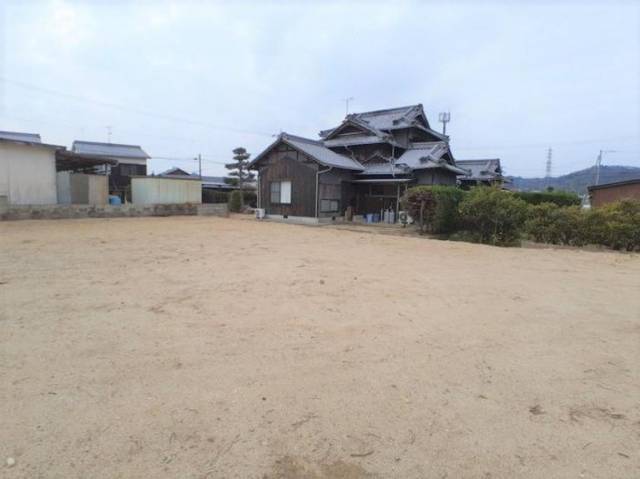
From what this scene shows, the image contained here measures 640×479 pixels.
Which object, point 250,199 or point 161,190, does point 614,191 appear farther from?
point 161,190

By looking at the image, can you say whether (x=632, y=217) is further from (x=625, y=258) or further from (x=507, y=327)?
(x=507, y=327)

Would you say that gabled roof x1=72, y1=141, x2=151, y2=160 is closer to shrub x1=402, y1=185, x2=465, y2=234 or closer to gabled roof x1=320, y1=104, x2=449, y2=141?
gabled roof x1=320, y1=104, x2=449, y2=141

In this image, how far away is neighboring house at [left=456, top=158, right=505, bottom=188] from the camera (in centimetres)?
2646

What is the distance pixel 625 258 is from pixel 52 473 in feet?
38.6

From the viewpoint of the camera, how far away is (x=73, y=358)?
2.94m

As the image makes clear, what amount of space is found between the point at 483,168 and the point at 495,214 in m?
17.8

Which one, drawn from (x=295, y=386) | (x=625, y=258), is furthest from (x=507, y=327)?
(x=625, y=258)

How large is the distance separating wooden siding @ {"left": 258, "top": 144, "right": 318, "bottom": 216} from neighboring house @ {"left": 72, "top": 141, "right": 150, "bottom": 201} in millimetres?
13901

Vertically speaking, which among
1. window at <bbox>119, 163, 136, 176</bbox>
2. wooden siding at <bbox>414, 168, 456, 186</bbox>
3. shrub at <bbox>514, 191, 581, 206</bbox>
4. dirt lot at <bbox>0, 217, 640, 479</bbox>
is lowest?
dirt lot at <bbox>0, 217, 640, 479</bbox>

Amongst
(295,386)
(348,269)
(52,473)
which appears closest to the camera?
(52,473)

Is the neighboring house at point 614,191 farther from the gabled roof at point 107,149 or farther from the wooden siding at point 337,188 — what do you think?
the gabled roof at point 107,149

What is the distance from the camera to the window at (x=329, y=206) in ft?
62.3

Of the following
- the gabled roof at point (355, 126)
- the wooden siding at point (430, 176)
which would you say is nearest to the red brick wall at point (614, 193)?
the wooden siding at point (430, 176)

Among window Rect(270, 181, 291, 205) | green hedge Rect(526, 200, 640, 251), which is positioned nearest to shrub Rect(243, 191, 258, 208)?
window Rect(270, 181, 291, 205)
